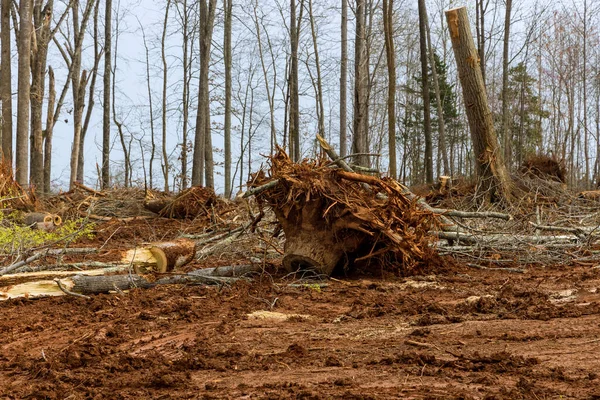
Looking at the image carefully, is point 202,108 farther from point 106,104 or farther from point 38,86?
point 106,104

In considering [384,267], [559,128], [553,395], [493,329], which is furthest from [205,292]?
[559,128]

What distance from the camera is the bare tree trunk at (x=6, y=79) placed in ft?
46.2

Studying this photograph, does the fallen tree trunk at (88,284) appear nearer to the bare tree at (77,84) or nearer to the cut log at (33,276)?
the cut log at (33,276)

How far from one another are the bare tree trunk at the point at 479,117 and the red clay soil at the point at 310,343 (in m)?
5.55

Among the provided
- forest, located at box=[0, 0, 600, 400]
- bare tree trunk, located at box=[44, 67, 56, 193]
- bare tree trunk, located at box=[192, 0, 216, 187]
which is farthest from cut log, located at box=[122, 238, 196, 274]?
bare tree trunk, located at box=[44, 67, 56, 193]

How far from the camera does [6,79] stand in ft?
47.1

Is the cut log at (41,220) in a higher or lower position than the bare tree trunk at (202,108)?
lower

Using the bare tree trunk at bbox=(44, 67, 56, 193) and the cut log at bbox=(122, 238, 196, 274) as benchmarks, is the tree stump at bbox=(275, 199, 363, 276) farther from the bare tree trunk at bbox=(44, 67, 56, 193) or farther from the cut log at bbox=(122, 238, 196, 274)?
the bare tree trunk at bbox=(44, 67, 56, 193)

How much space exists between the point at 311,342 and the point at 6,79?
13993 mm

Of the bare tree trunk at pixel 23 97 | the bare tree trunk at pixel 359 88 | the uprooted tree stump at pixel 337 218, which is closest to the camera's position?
the uprooted tree stump at pixel 337 218

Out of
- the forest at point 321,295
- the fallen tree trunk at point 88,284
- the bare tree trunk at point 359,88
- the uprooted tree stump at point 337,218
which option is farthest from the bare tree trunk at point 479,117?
the fallen tree trunk at point 88,284

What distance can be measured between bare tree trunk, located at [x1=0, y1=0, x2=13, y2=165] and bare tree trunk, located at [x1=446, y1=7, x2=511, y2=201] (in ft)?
35.0

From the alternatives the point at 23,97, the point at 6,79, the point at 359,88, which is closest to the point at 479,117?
the point at 359,88

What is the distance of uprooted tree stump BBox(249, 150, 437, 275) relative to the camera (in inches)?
214
